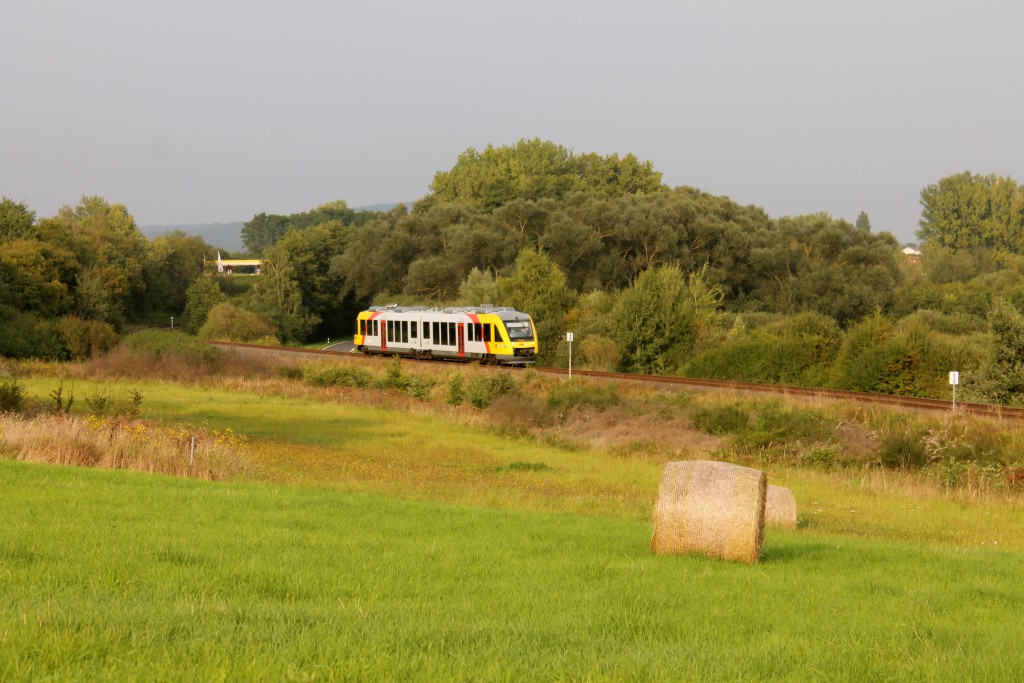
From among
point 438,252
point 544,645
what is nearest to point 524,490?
point 544,645

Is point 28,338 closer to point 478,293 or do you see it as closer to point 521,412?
point 478,293

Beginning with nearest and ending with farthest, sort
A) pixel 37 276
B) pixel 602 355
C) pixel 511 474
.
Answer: pixel 511 474
pixel 602 355
pixel 37 276

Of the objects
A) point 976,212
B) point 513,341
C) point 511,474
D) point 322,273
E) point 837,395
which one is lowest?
point 511,474

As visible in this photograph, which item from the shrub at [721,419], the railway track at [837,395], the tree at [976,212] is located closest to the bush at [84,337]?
the railway track at [837,395]

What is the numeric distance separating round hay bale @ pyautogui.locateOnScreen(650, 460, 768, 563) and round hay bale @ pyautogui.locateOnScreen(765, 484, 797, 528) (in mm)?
5740

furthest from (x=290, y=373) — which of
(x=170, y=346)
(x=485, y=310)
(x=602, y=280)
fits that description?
(x=602, y=280)

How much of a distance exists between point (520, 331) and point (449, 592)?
36104mm

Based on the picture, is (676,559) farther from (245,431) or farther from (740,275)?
(740,275)

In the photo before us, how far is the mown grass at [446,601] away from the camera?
569cm

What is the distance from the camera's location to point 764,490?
9.75m

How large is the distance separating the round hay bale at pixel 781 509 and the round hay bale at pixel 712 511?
5.74 meters

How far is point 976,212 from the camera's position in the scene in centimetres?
13350

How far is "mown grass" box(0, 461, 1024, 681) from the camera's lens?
5.69 m

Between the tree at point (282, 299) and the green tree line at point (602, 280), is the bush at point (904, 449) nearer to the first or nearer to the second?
the green tree line at point (602, 280)
